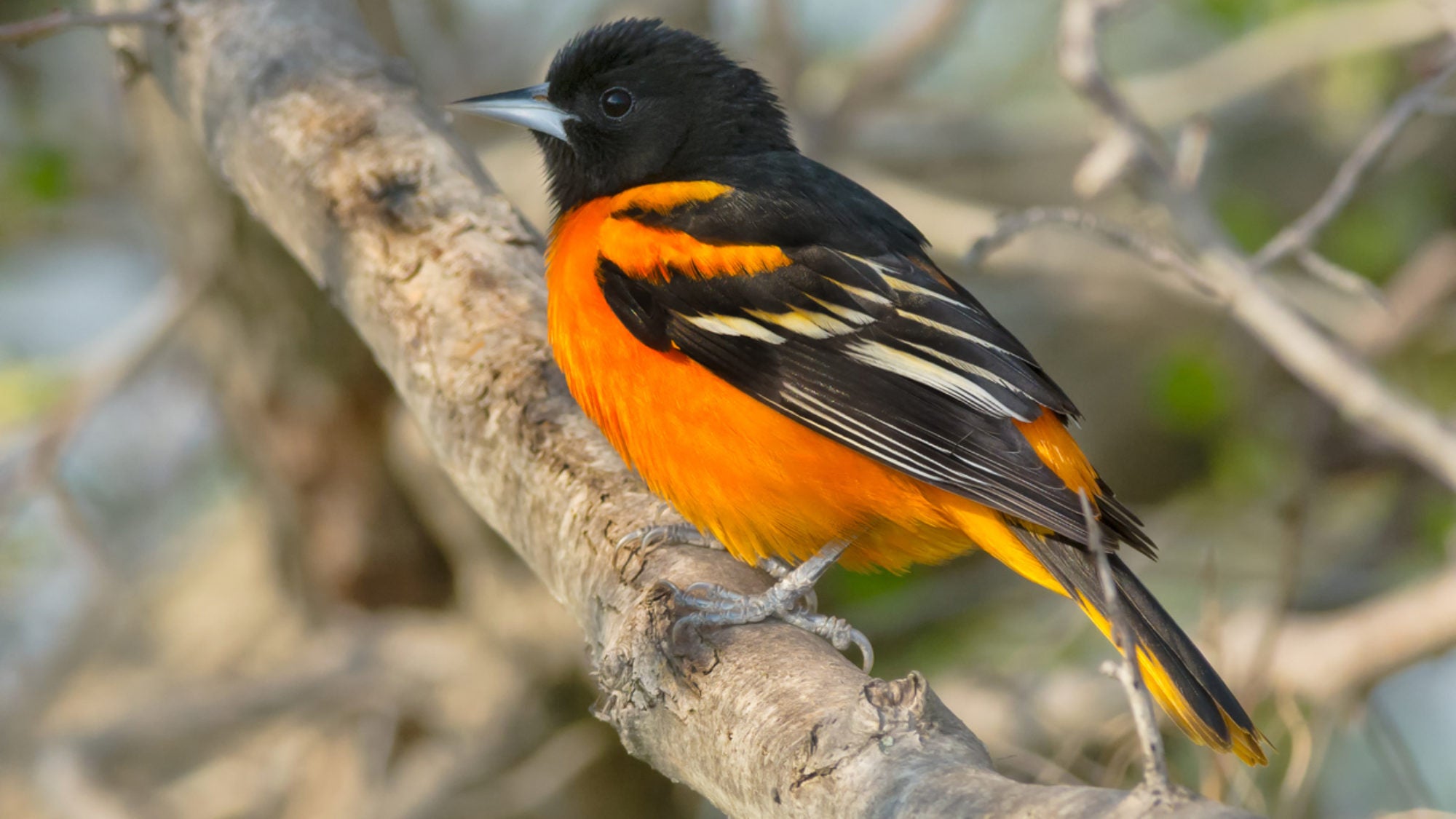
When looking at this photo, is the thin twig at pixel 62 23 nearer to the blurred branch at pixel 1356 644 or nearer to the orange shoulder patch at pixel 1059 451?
the orange shoulder patch at pixel 1059 451

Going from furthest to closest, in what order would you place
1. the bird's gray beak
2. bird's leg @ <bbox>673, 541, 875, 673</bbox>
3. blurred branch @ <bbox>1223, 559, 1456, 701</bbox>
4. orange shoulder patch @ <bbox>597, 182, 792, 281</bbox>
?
blurred branch @ <bbox>1223, 559, 1456, 701</bbox> < the bird's gray beak < orange shoulder patch @ <bbox>597, 182, 792, 281</bbox> < bird's leg @ <bbox>673, 541, 875, 673</bbox>

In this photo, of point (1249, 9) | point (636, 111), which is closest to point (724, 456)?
point (636, 111)

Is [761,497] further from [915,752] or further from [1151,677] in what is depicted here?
[915,752]

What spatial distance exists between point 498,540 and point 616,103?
2166mm

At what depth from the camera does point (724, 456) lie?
301 centimetres

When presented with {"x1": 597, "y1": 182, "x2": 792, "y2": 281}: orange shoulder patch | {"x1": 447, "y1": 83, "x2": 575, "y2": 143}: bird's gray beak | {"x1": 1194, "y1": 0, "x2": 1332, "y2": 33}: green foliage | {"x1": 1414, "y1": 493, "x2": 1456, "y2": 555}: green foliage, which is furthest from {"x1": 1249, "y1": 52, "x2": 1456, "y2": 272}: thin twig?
{"x1": 1194, "y1": 0, "x2": 1332, "y2": 33}: green foliage

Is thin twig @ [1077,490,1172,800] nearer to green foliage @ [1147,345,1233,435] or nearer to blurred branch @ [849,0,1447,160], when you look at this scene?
blurred branch @ [849,0,1447,160]

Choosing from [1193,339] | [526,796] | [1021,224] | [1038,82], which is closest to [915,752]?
[1021,224]

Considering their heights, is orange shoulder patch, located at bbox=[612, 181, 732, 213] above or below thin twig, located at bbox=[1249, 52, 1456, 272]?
above

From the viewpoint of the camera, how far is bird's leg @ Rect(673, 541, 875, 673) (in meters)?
2.52

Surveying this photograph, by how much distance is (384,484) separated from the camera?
553cm

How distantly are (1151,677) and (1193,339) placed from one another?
345cm

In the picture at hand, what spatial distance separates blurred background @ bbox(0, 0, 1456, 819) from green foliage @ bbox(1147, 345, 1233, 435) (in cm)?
2

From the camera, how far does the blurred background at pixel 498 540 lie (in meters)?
4.76
